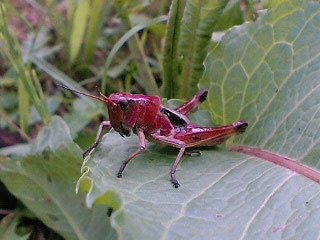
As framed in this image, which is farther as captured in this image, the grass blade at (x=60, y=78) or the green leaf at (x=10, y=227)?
the grass blade at (x=60, y=78)

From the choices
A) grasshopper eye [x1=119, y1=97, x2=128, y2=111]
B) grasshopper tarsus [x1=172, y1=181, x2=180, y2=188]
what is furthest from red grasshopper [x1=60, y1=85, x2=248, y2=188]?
grasshopper tarsus [x1=172, y1=181, x2=180, y2=188]

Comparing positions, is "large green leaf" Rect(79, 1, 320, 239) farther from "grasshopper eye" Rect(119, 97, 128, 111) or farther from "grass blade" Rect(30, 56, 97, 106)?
"grass blade" Rect(30, 56, 97, 106)

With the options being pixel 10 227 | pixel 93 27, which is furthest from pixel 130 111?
pixel 93 27

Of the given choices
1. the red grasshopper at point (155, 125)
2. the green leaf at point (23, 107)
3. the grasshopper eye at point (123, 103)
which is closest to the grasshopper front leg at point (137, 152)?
the red grasshopper at point (155, 125)

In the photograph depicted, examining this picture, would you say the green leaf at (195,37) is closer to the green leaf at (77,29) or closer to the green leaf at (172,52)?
the green leaf at (172,52)

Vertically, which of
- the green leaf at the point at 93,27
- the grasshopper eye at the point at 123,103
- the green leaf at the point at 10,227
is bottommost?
the green leaf at the point at 10,227

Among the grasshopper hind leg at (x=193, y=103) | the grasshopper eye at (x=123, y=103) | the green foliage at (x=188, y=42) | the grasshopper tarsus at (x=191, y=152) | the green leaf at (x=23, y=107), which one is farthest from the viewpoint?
the green leaf at (x=23, y=107)

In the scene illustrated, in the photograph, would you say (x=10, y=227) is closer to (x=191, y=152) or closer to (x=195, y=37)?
(x=191, y=152)
